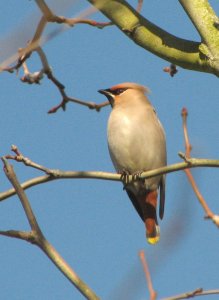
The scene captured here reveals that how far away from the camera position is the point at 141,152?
5.52 metres

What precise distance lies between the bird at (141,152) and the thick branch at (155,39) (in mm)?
2078

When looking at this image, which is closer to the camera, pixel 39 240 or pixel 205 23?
pixel 39 240

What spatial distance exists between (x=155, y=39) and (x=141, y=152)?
221cm

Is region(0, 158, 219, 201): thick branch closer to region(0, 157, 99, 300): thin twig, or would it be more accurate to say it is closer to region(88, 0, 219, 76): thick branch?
region(0, 157, 99, 300): thin twig

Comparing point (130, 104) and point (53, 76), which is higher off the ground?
point (130, 104)

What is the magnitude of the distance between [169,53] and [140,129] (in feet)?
7.28

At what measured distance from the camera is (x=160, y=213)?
5.70 meters

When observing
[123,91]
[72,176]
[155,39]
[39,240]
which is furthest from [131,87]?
[39,240]

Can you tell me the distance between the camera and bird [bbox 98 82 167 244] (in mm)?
5512

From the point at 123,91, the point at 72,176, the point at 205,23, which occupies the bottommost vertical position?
the point at 72,176

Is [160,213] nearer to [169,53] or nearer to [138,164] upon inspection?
[138,164]

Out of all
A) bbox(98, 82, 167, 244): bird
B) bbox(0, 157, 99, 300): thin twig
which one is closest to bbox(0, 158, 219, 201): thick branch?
bbox(0, 157, 99, 300): thin twig

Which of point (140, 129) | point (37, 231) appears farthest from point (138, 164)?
point (37, 231)

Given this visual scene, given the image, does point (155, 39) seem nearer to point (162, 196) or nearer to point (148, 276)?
point (148, 276)
